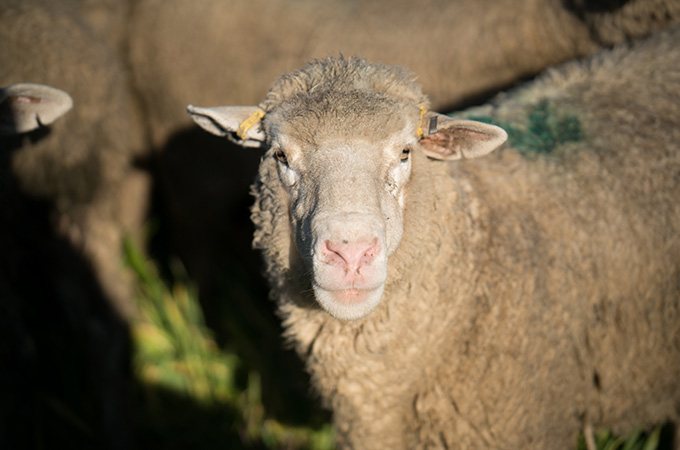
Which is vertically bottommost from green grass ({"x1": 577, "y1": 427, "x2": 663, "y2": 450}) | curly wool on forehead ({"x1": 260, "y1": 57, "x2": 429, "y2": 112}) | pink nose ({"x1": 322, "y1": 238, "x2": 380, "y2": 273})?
green grass ({"x1": 577, "y1": 427, "x2": 663, "y2": 450})

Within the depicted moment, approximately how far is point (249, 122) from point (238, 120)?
8 cm

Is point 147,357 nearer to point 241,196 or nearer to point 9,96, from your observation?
point 241,196

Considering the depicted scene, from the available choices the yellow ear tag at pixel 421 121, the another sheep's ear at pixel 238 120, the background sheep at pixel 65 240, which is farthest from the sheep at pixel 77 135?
the yellow ear tag at pixel 421 121

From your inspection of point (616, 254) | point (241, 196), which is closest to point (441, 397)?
point (616, 254)

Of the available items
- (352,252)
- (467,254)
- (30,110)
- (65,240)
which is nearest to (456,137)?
(467,254)

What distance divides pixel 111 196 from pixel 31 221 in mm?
574

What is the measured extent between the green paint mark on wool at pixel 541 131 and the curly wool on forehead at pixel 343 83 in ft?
1.92

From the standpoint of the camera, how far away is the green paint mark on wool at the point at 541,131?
98.3 inches

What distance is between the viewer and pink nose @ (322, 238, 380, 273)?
1636mm

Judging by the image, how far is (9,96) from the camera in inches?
95.2

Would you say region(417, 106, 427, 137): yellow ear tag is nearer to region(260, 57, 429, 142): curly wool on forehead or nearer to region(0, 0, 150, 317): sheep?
region(260, 57, 429, 142): curly wool on forehead

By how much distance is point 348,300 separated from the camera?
1.71m

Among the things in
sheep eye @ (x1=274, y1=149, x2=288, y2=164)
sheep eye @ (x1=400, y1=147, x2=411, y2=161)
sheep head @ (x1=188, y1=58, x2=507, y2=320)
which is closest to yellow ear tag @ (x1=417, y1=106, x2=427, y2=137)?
sheep head @ (x1=188, y1=58, x2=507, y2=320)

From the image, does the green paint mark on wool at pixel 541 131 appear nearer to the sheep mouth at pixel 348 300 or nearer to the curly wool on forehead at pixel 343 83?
the curly wool on forehead at pixel 343 83
